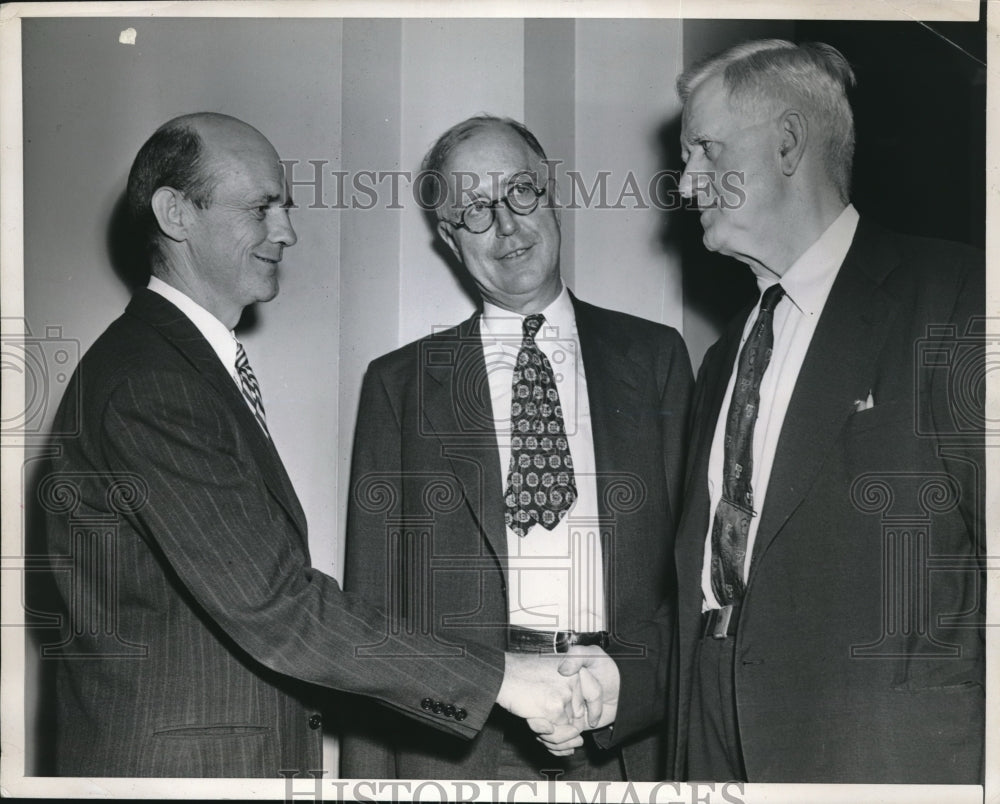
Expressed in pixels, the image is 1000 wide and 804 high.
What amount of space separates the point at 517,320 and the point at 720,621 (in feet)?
2.28

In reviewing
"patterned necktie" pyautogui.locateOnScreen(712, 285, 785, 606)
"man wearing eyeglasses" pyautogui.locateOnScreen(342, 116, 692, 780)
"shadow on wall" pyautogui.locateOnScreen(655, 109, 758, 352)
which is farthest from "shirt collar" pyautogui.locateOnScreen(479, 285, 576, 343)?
"patterned necktie" pyautogui.locateOnScreen(712, 285, 785, 606)

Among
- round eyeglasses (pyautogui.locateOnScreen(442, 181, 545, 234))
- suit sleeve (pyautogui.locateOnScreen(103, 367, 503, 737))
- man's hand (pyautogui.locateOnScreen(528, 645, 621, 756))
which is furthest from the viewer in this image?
round eyeglasses (pyautogui.locateOnScreen(442, 181, 545, 234))

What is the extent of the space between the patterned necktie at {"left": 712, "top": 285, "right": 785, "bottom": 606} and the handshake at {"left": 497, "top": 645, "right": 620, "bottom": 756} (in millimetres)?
273

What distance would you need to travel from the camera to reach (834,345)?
7.13 feet

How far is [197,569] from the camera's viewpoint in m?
2.08

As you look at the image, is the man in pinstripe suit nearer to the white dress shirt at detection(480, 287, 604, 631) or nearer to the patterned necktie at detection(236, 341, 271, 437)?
the patterned necktie at detection(236, 341, 271, 437)

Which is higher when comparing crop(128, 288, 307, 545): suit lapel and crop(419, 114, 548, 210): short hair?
crop(419, 114, 548, 210): short hair

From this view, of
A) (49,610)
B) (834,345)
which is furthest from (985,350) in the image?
(49,610)

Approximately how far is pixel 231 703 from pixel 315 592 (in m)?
0.25

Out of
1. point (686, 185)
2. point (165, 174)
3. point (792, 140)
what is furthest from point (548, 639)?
point (165, 174)

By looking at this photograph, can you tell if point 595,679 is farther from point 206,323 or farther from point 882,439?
point 206,323

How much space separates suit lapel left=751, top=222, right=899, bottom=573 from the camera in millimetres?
2146

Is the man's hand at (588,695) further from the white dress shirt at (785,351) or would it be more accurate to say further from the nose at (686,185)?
the nose at (686,185)

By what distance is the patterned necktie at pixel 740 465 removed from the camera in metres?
2.18
